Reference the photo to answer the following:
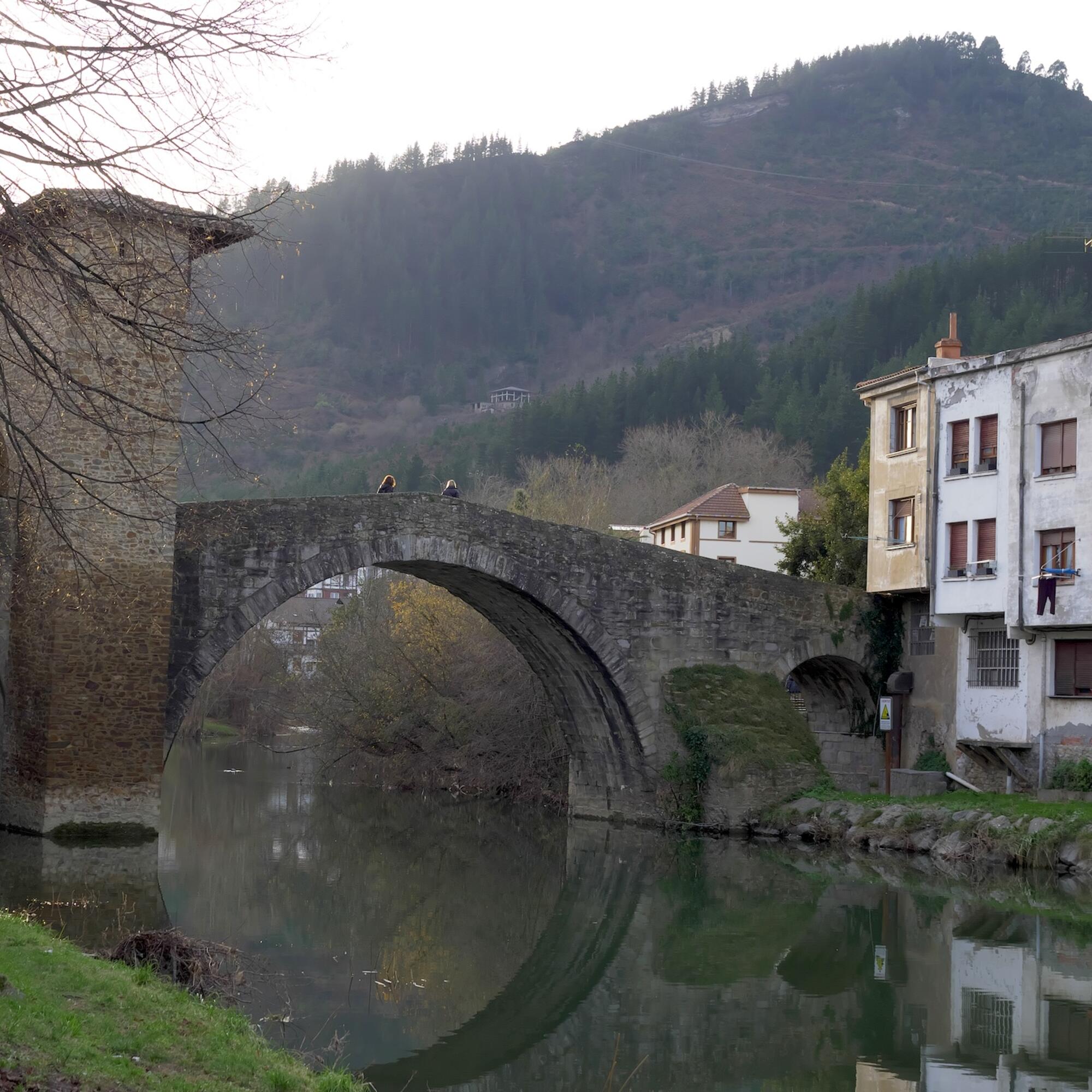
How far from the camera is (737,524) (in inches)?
1687

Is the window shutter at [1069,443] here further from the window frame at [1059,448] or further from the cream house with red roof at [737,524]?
the cream house with red roof at [737,524]

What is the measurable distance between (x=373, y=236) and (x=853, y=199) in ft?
128

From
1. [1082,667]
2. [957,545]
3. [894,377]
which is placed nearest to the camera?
[1082,667]

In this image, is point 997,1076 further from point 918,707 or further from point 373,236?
point 373,236

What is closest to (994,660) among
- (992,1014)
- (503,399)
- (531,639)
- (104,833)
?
(531,639)

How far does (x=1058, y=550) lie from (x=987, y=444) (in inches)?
85.1

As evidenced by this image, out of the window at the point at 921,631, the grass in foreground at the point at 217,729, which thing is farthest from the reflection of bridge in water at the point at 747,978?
the grass in foreground at the point at 217,729

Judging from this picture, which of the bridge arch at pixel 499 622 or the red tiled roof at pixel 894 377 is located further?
the red tiled roof at pixel 894 377

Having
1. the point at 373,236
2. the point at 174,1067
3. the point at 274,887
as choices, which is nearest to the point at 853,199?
the point at 373,236

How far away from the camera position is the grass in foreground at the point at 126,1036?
6430 millimetres

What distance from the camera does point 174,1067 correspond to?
6.84 meters

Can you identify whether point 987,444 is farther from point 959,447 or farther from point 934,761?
point 934,761

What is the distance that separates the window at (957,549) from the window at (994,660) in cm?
103

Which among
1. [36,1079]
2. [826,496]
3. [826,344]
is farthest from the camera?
[826,344]
